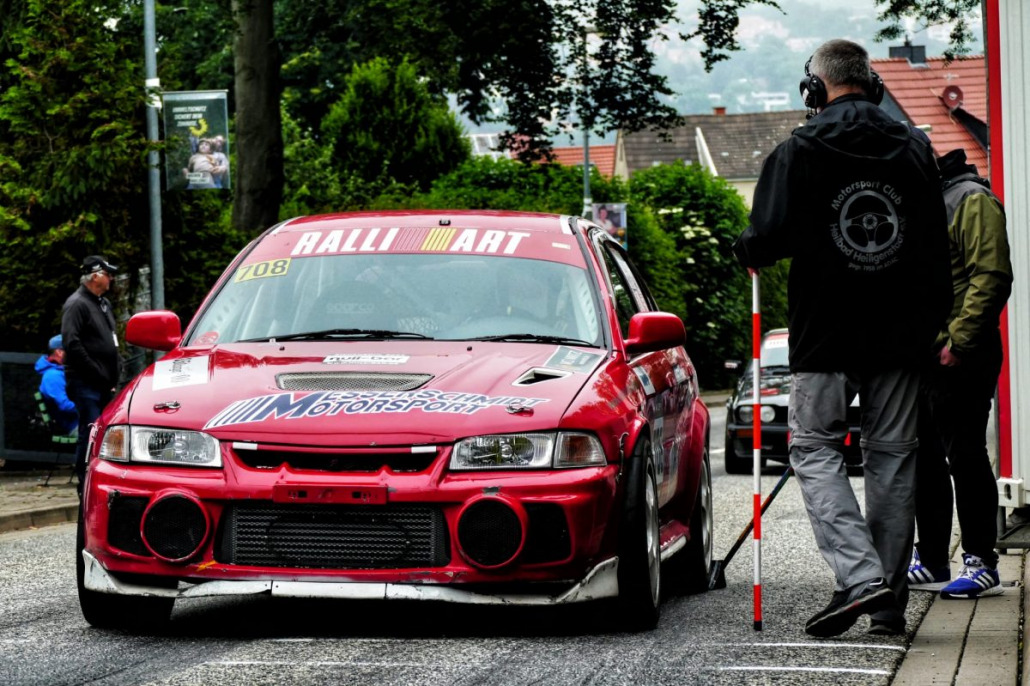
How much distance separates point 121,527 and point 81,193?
40.1 feet

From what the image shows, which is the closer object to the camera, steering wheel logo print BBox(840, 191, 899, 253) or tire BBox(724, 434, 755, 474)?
steering wheel logo print BBox(840, 191, 899, 253)

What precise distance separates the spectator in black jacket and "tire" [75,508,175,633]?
7.33 meters

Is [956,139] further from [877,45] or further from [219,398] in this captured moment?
[219,398]

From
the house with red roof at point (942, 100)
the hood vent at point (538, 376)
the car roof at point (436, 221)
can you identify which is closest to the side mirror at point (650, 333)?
the hood vent at point (538, 376)

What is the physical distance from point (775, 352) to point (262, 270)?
470 inches

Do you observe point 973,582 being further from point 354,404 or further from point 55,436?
point 55,436

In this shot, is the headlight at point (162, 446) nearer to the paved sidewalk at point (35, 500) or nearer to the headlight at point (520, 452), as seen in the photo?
the headlight at point (520, 452)

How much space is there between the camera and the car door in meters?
7.39

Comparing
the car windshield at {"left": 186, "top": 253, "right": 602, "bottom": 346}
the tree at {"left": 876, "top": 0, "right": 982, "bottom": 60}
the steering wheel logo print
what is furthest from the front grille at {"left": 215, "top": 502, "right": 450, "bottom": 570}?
the tree at {"left": 876, "top": 0, "right": 982, "bottom": 60}

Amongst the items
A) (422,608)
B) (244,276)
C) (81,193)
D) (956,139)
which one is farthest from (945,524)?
(956,139)

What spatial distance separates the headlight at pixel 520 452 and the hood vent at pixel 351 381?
432 millimetres

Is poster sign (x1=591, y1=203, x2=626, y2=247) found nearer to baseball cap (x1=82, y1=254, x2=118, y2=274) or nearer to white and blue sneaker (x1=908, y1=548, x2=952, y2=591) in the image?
baseball cap (x1=82, y1=254, x2=118, y2=274)

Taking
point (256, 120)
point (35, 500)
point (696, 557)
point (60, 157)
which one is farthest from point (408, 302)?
point (256, 120)

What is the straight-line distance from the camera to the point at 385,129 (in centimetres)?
4666
